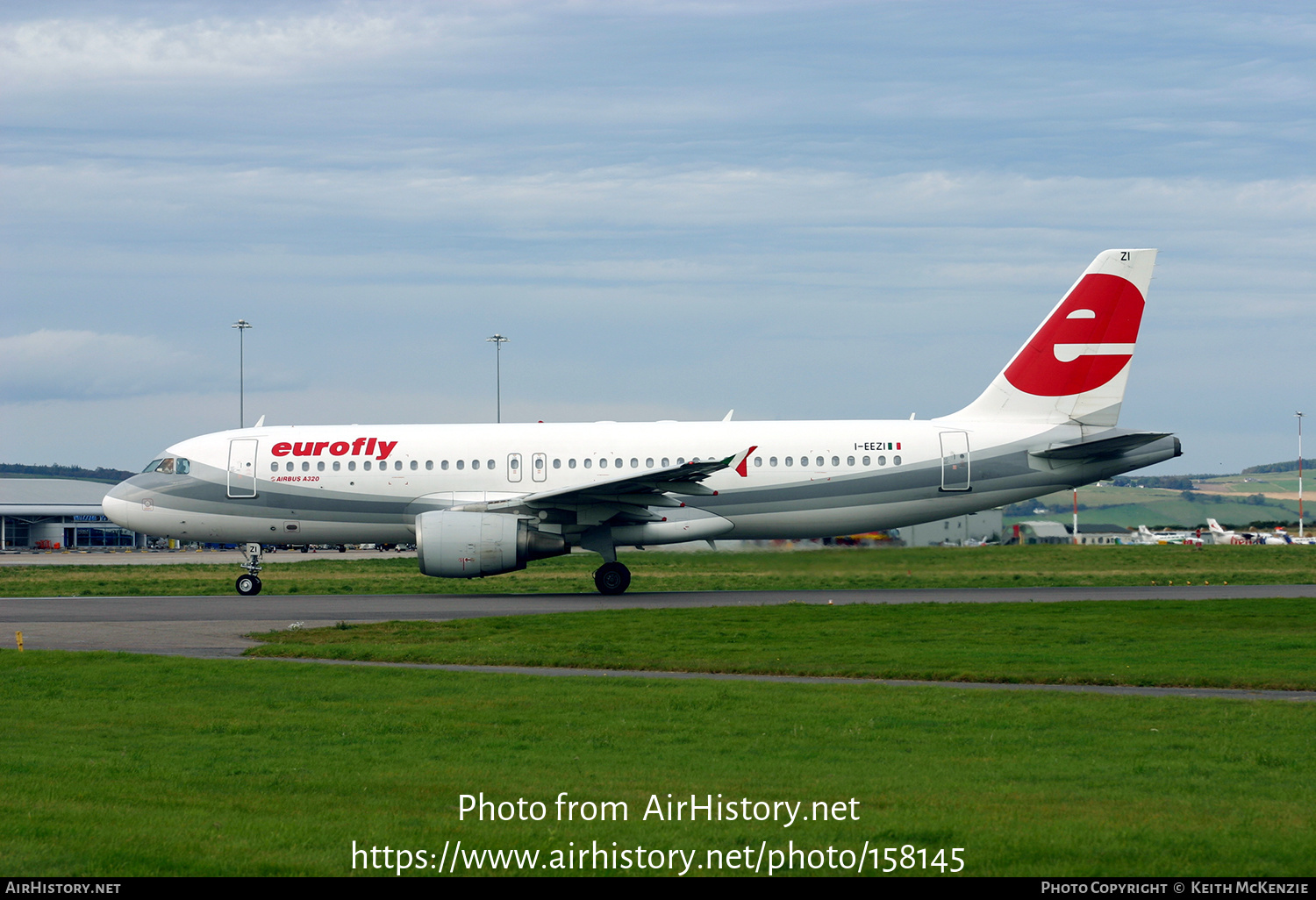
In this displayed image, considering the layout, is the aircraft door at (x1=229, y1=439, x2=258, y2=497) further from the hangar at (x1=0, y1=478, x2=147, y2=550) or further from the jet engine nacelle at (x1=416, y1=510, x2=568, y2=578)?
the hangar at (x1=0, y1=478, x2=147, y2=550)

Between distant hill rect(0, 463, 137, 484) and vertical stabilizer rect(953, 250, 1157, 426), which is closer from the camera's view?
vertical stabilizer rect(953, 250, 1157, 426)

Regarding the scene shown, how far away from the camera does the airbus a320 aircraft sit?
26.8m

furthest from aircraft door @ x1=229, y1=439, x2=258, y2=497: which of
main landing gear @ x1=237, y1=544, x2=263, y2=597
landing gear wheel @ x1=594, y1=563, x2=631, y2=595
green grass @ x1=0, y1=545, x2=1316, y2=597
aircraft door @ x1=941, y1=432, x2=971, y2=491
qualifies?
aircraft door @ x1=941, y1=432, x2=971, y2=491

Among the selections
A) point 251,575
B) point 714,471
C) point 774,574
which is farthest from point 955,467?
point 251,575

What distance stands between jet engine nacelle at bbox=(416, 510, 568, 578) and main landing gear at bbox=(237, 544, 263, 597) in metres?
5.74

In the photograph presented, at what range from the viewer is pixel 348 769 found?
29.6 ft

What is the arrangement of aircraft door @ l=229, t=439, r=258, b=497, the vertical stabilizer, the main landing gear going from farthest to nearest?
the main landing gear
aircraft door @ l=229, t=439, r=258, b=497
the vertical stabilizer

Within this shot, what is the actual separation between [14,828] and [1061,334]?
2517cm

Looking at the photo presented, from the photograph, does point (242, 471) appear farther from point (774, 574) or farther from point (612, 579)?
point (774, 574)

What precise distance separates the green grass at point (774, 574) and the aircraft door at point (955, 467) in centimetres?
186

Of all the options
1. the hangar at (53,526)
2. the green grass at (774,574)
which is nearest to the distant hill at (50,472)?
the hangar at (53,526)

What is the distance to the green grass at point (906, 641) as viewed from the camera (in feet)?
47.1

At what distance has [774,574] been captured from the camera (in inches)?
1231
